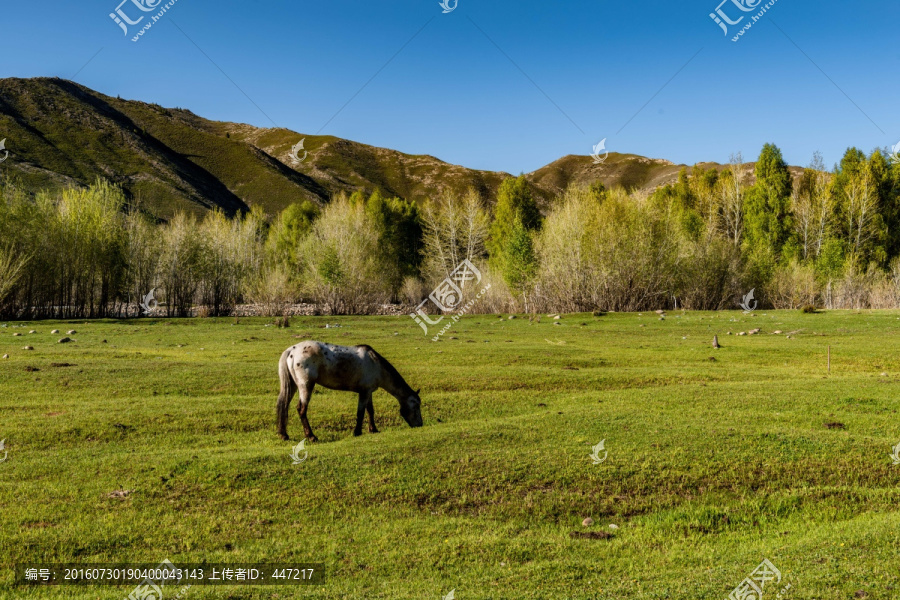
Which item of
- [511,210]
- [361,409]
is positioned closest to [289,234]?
[511,210]

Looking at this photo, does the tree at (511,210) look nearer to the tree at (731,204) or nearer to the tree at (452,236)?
the tree at (452,236)

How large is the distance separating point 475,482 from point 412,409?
4.10 m

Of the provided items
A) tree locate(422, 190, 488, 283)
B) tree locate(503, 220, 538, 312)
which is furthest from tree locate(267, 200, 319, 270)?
tree locate(503, 220, 538, 312)

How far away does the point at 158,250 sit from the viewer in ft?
203

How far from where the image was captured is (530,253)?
63656mm

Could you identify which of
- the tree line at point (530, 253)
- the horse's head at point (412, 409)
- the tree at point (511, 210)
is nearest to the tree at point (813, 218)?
the tree line at point (530, 253)

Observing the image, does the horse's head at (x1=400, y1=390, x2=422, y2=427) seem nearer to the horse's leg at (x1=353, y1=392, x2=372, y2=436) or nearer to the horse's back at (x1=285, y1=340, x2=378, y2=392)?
the horse's leg at (x1=353, y1=392, x2=372, y2=436)

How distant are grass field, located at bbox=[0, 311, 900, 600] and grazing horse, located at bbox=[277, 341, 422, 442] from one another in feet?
2.65

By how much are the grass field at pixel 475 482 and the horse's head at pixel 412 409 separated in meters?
0.41

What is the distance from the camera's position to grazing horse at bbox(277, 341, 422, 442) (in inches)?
535

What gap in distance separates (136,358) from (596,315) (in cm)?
3687

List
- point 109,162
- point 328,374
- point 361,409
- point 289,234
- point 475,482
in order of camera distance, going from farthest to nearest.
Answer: point 109,162 < point 289,234 < point 361,409 < point 328,374 < point 475,482

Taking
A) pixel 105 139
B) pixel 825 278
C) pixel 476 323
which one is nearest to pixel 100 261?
pixel 476 323

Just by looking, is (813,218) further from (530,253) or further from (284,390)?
(284,390)
